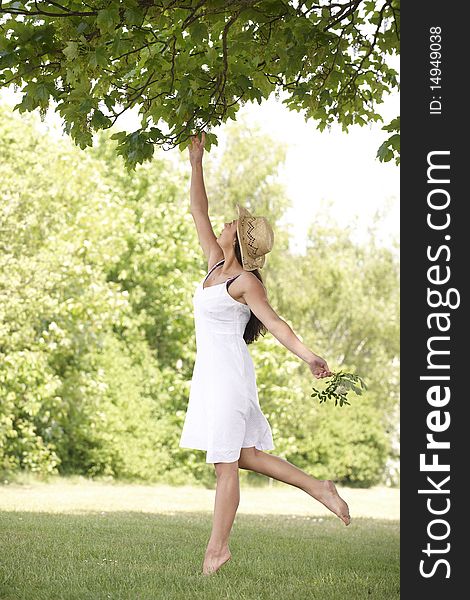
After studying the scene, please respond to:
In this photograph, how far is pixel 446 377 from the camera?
10.7 feet

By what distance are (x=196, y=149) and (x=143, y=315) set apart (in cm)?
1156

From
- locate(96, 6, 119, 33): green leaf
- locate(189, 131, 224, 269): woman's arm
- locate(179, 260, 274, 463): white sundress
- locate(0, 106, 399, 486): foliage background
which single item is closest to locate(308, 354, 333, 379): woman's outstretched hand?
locate(179, 260, 274, 463): white sundress

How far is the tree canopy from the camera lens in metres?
4.82

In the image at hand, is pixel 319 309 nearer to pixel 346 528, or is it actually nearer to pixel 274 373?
pixel 274 373

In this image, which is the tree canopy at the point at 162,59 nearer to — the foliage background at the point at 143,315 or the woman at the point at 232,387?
the woman at the point at 232,387

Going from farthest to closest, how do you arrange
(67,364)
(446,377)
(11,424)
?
(67,364) → (11,424) → (446,377)

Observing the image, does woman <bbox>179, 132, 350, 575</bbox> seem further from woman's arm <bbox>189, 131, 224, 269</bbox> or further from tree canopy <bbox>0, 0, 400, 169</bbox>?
tree canopy <bbox>0, 0, 400, 169</bbox>

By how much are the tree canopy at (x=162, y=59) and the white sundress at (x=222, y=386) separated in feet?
3.50

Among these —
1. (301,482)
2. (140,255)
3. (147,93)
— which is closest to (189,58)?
(147,93)

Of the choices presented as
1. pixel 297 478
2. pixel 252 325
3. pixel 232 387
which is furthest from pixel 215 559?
pixel 252 325

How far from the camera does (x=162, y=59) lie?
5395 mm

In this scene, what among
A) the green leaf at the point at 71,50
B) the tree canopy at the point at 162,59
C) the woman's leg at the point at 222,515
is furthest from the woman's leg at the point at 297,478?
the green leaf at the point at 71,50

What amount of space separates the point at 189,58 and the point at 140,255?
11.1m

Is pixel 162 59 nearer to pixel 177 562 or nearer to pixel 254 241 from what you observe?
pixel 254 241
